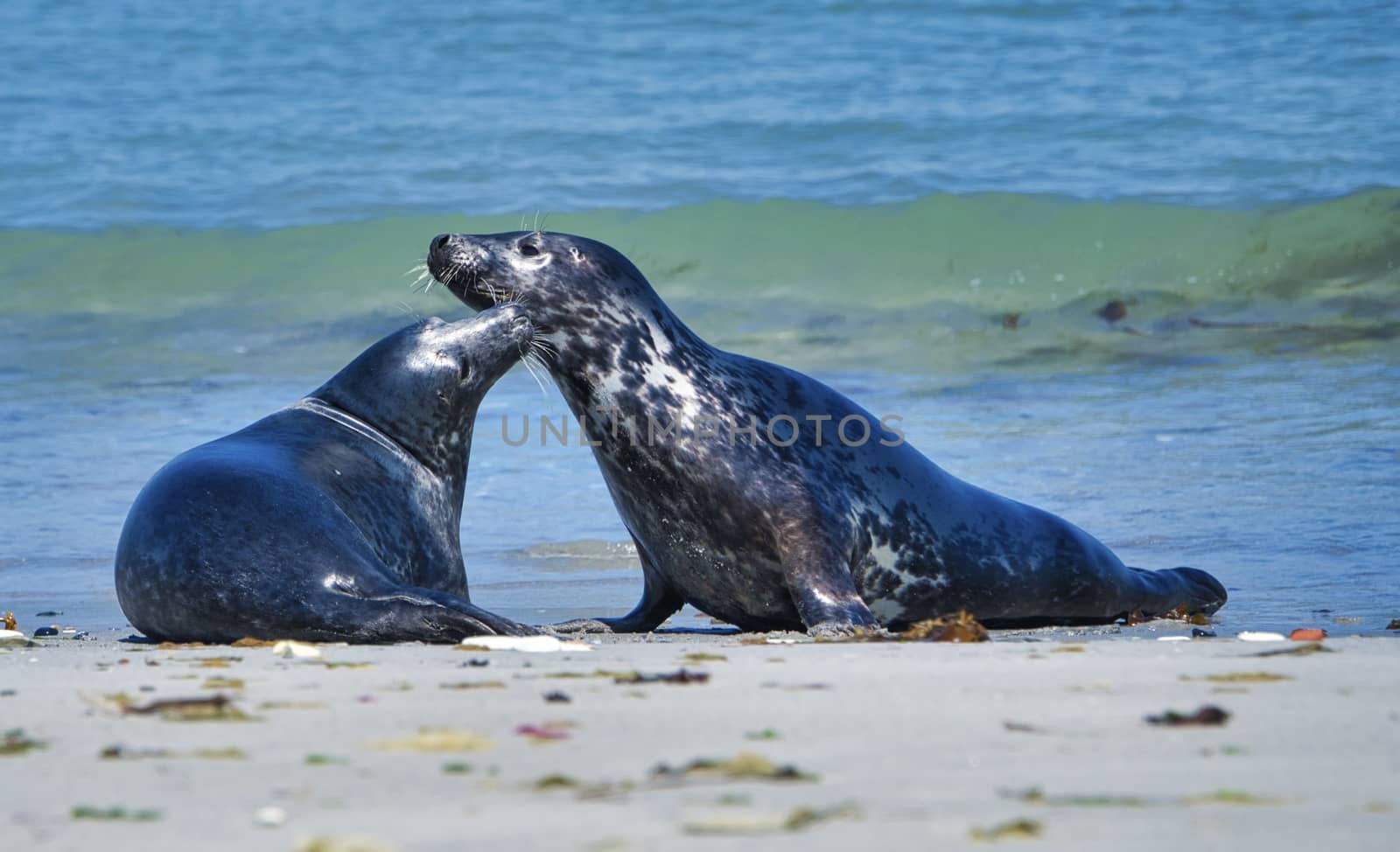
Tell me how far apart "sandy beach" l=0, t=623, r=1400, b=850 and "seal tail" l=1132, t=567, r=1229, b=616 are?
240cm

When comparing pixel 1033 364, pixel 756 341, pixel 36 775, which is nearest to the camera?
pixel 36 775

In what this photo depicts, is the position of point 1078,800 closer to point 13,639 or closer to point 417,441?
point 13,639

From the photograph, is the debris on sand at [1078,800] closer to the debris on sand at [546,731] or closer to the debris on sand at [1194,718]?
the debris on sand at [1194,718]

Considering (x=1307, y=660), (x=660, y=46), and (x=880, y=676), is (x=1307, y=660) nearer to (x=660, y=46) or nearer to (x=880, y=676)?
(x=880, y=676)

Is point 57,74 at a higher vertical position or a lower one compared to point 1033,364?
higher

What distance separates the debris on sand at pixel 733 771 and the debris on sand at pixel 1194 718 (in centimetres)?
74

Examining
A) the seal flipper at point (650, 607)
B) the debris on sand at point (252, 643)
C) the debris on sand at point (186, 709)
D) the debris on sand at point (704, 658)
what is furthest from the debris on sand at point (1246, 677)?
the seal flipper at point (650, 607)

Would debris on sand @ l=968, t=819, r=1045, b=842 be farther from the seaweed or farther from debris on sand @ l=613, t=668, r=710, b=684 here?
debris on sand @ l=613, t=668, r=710, b=684

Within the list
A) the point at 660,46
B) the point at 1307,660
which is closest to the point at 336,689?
the point at 1307,660

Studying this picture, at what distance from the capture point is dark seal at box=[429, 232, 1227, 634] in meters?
6.02

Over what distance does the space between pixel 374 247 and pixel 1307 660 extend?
1655 centimetres

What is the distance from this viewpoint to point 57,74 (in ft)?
82.5

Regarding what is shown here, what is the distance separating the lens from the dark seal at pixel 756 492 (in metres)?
6.02

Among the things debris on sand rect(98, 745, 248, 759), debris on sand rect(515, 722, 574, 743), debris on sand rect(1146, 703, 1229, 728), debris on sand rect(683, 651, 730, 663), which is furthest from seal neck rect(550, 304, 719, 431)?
debris on sand rect(98, 745, 248, 759)
